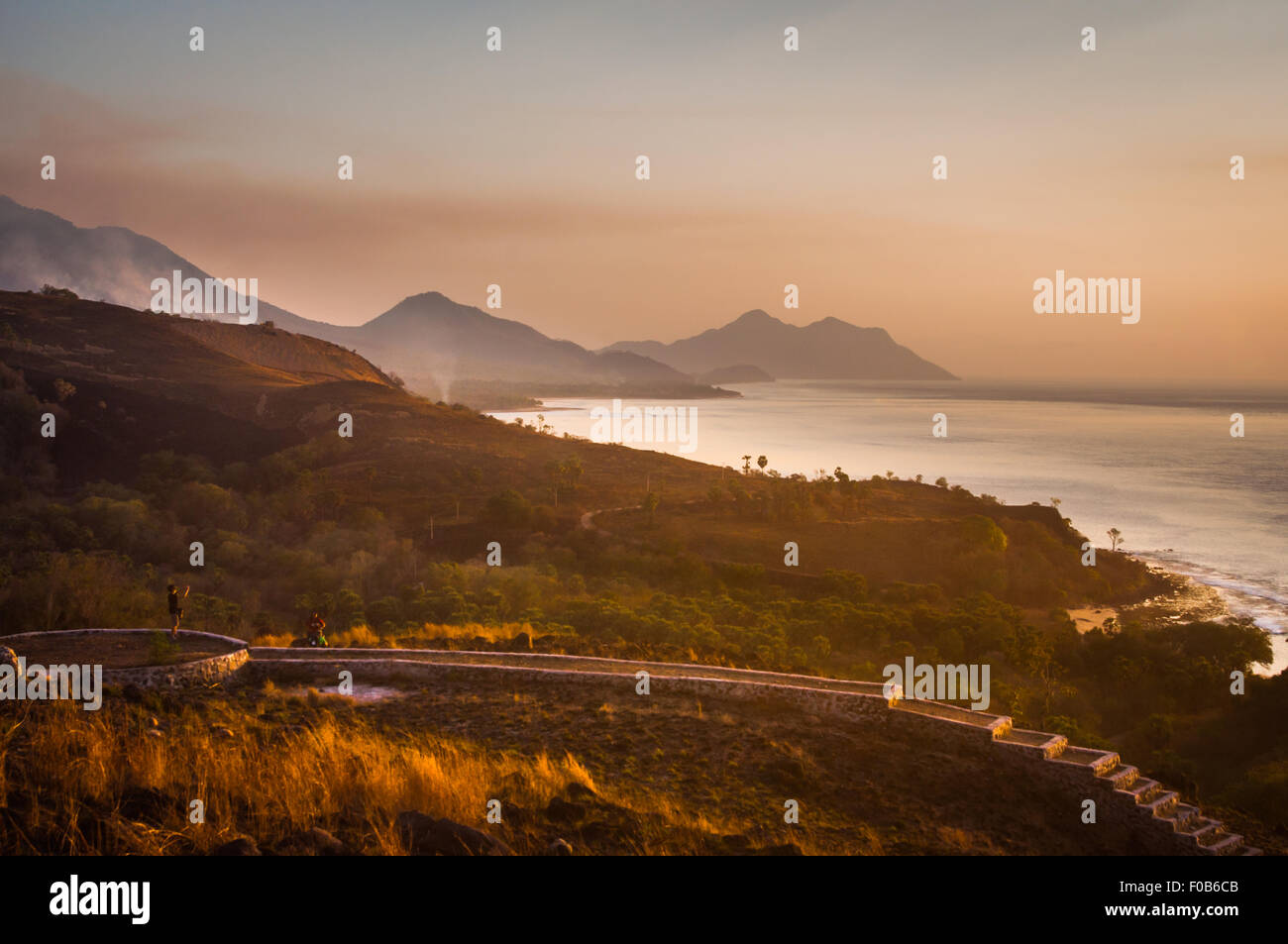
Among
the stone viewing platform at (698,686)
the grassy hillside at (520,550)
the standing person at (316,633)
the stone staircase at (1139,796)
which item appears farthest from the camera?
the grassy hillside at (520,550)

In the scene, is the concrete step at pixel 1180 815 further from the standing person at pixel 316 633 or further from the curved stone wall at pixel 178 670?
the standing person at pixel 316 633

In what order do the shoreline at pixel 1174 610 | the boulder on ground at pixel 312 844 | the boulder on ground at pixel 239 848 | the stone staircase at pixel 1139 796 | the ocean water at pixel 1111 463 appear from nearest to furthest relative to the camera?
1. the boulder on ground at pixel 239 848
2. the boulder on ground at pixel 312 844
3. the stone staircase at pixel 1139 796
4. the shoreline at pixel 1174 610
5. the ocean water at pixel 1111 463

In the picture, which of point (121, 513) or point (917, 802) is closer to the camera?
point (917, 802)

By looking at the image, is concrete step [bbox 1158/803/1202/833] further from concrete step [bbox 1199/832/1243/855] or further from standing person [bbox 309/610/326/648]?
standing person [bbox 309/610/326/648]

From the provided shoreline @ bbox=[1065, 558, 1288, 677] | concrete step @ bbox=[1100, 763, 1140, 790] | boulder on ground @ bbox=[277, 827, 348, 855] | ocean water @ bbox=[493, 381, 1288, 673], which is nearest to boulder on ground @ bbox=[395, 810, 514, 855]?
boulder on ground @ bbox=[277, 827, 348, 855]

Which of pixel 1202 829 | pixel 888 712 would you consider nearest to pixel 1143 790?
pixel 1202 829

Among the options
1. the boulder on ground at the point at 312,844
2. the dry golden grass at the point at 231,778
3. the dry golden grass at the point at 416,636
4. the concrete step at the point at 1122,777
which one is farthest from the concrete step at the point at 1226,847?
the dry golden grass at the point at 416,636

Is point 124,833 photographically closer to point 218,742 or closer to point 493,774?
point 218,742
